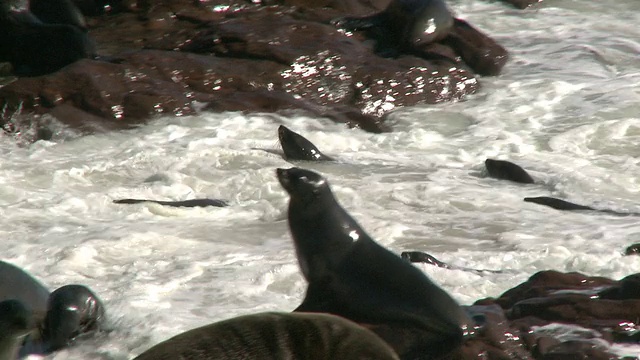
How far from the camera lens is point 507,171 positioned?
9.64 metres

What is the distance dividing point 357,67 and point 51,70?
3.01m

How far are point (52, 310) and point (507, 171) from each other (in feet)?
15.6

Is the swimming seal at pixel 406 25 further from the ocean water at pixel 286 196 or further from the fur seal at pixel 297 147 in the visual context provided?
the fur seal at pixel 297 147

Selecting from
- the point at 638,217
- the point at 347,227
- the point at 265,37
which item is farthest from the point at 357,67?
the point at 347,227

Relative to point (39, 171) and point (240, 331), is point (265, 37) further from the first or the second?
point (240, 331)

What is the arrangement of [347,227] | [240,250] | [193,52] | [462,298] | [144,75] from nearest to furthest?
[347,227]
[462,298]
[240,250]
[144,75]
[193,52]

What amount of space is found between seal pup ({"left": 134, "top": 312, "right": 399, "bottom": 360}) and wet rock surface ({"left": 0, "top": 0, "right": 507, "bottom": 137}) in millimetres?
8415

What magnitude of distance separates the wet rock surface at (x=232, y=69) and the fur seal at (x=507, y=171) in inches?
66.6

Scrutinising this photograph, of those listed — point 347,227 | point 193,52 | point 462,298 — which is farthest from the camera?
point 193,52

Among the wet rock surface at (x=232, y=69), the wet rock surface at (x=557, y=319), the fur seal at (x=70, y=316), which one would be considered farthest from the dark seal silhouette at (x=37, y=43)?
the wet rock surface at (x=557, y=319)

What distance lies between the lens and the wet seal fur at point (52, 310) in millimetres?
5688

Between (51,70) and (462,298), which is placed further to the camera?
(51,70)

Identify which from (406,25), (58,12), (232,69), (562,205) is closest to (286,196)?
(562,205)

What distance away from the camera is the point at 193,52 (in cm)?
1208
